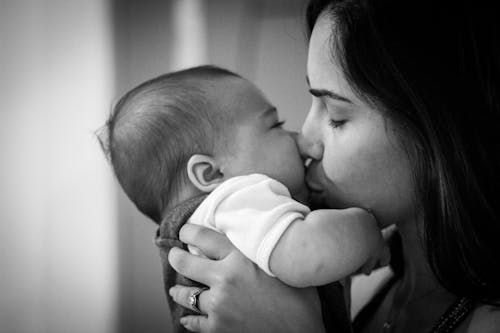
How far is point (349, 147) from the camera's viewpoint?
2.89ft

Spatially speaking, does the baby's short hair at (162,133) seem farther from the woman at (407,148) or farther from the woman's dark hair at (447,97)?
the woman's dark hair at (447,97)

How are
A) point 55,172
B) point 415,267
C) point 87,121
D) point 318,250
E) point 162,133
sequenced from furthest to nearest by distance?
1. point 87,121
2. point 55,172
3. point 415,267
4. point 162,133
5. point 318,250

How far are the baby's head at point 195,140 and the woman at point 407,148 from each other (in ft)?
0.34

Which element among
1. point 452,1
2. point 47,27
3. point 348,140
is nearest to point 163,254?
point 348,140

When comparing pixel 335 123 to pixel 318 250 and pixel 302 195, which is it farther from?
pixel 318 250

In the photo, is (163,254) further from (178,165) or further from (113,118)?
(113,118)

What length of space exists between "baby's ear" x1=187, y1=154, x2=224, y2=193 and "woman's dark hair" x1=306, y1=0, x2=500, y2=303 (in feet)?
1.03

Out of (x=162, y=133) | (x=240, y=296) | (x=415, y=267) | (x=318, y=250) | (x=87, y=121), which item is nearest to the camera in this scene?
(x=318, y=250)

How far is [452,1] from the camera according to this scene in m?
0.82

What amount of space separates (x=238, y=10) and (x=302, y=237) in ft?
5.39

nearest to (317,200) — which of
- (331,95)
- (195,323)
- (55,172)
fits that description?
(331,95)

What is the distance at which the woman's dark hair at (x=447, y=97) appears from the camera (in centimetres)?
81

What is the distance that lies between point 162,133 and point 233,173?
6.7 inches

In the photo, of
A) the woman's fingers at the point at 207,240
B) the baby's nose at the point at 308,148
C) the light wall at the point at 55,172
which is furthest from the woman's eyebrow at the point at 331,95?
the light wall at the point at 55,172
